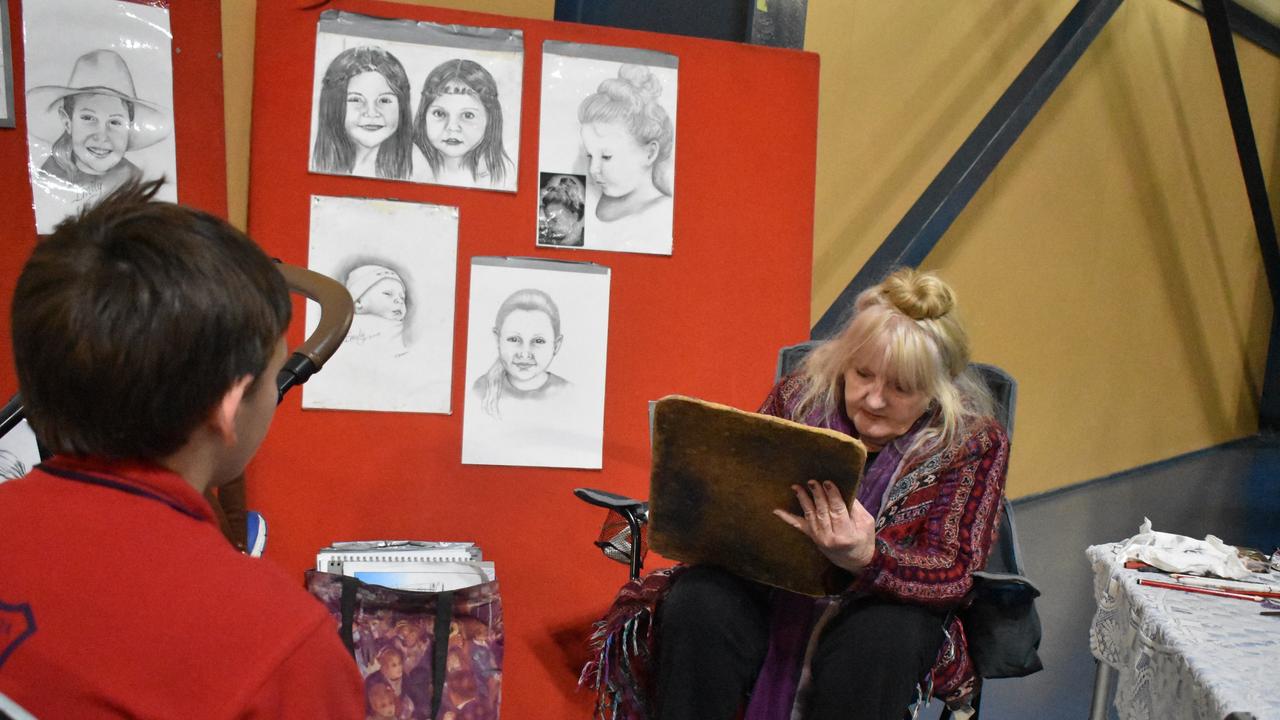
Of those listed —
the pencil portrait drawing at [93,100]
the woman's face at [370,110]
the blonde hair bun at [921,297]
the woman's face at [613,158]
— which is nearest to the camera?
the blonde hair bun at [921,297]

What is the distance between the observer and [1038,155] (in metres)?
4.63

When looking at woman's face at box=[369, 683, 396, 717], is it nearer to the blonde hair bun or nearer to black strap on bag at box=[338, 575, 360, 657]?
black strap on bag at box=[338, 575, 360, 657]

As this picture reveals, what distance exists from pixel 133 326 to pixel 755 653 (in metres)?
1.38

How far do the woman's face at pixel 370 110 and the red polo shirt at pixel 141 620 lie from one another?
1.79m

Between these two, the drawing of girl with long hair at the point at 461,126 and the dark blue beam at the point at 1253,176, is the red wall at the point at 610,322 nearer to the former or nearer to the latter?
the drawing of girl with long hair at the point at 461,126

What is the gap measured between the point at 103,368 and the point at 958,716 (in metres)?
1.64

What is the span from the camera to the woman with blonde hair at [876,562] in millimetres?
1794

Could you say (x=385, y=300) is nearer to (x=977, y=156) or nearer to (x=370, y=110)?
(x=370, y=110)

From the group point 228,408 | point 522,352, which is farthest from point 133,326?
point 522,352

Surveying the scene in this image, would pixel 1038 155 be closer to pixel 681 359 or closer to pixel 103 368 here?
pixel 681 359

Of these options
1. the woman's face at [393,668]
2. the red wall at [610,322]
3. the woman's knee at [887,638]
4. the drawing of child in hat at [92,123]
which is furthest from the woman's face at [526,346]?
the woman's knee at [887,638]

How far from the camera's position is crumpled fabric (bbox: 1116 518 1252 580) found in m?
1.74

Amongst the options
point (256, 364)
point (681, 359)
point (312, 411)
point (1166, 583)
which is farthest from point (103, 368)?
point (681, 359)

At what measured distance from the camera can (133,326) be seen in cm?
79
